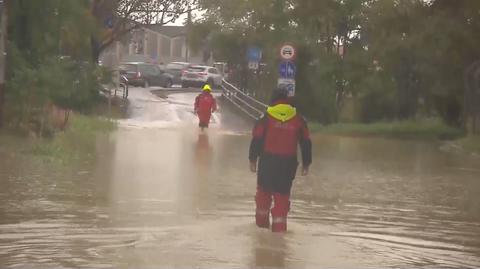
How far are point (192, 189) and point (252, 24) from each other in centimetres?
3204

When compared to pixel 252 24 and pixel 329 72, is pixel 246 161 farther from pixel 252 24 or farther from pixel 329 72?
pixel 252 24

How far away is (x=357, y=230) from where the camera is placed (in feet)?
42.8

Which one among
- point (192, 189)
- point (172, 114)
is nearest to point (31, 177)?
point (192, 189)

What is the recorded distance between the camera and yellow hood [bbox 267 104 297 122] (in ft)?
40.1

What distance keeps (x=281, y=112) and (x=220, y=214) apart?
240cm

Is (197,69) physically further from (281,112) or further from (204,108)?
(281,112)

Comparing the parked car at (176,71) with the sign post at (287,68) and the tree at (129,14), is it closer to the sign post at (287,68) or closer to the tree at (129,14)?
the tree at (129,14)

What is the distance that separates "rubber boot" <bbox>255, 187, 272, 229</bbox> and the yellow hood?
881mm

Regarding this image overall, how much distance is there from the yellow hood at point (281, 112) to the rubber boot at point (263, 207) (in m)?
0.88

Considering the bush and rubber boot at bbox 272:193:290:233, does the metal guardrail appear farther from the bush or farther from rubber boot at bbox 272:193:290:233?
rubber boot at bbox 272:193:290:233

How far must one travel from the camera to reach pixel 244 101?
44.2 m

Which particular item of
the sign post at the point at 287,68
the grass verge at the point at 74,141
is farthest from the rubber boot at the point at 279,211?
the sign post at the point at 287,68

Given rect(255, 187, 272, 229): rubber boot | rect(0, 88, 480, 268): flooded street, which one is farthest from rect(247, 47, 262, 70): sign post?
rect(255, 187, 272, 229): rubber boot

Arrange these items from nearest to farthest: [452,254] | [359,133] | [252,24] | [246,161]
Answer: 1. [452,254]
2. [246,161]
3. [359,133]
4. [252,24]
